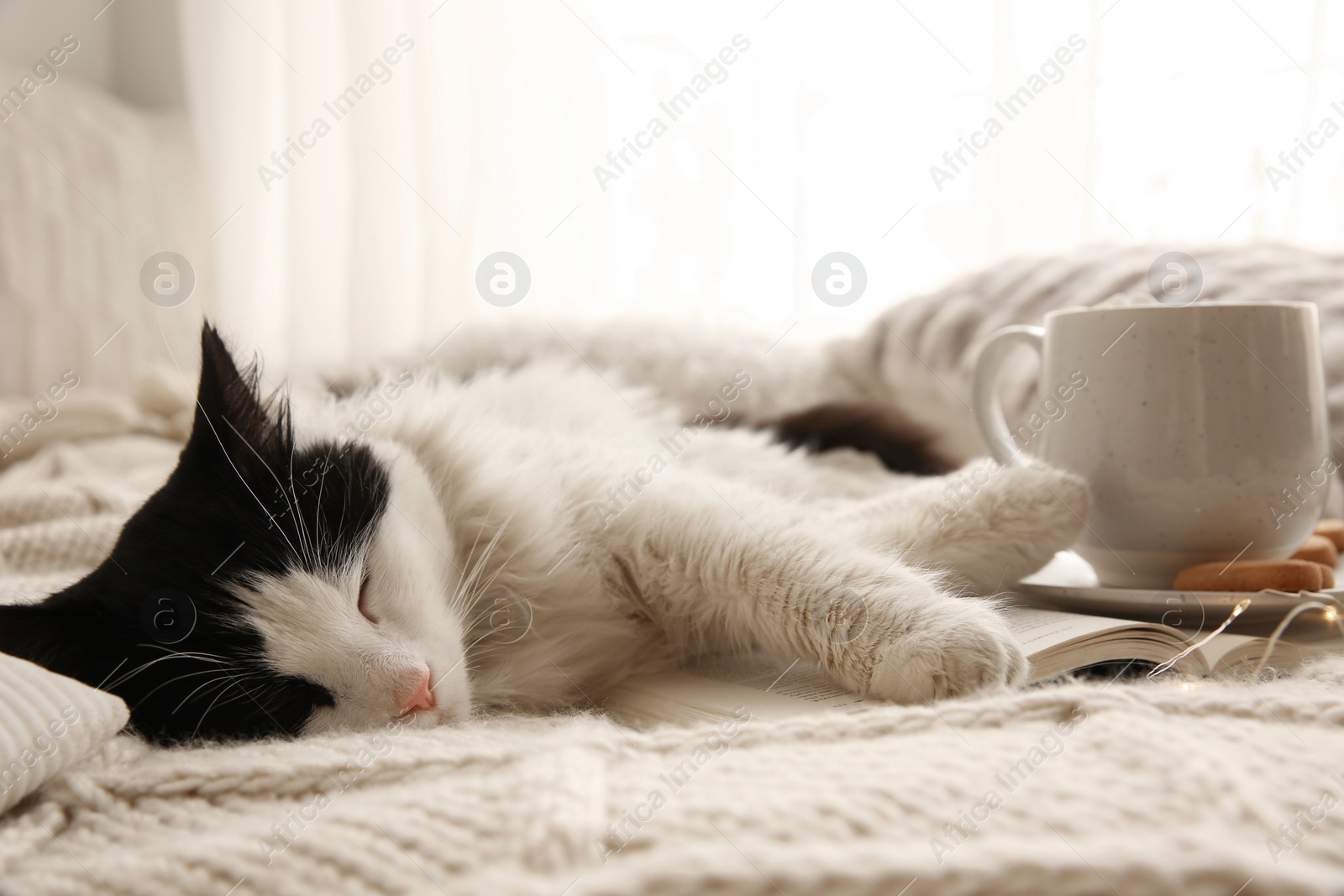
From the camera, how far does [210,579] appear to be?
2.74ft

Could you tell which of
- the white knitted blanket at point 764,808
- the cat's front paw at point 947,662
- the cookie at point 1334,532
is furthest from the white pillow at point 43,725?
the cookie at point 1334,532

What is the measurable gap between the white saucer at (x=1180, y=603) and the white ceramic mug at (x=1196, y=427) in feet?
0.33

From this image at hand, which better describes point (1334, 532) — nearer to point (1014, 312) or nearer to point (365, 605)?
point (1014, 312)

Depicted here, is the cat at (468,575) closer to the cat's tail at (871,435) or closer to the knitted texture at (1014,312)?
the cat's tail at (871,435)

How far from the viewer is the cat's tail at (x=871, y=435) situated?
177 cm

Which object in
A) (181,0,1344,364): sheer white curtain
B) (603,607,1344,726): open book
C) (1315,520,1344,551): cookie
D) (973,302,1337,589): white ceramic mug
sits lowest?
(603,607,1344,726): open book

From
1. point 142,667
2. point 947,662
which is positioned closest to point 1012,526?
point 947,662

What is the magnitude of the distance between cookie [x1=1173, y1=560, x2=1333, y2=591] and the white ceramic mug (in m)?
0.06

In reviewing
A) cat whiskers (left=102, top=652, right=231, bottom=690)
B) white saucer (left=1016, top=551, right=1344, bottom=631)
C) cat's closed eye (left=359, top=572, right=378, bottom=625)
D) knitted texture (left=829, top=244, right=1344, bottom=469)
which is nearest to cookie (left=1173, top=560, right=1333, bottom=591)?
white saucer (left=1016, top=551, right=1344, bottom=631)

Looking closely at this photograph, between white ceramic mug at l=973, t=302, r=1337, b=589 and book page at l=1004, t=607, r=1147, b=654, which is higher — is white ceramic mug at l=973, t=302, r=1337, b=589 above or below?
above

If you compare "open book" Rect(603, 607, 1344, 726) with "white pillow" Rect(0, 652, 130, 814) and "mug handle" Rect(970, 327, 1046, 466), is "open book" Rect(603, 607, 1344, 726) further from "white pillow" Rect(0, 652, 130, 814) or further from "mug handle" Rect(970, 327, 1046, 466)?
"white pillow" Rect(0, 652, 130, 814)

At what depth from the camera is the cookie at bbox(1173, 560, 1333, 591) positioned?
93cm

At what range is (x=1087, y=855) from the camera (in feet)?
1.45

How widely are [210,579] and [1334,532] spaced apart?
53.8 inches
